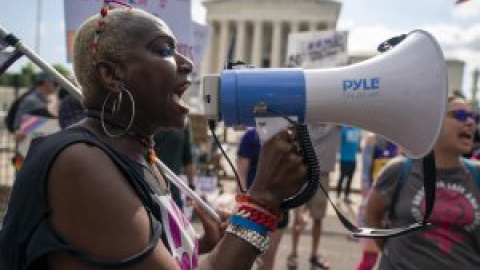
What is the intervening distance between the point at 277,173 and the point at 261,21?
66.3m

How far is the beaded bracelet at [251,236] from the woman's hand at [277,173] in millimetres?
75

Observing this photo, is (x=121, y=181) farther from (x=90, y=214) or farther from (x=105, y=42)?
(x=105, y=42)

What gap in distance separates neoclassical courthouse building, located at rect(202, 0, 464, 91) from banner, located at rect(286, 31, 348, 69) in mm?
53757

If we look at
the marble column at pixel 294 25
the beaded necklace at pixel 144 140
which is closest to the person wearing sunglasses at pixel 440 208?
the beaded necklace at pixel 144 140

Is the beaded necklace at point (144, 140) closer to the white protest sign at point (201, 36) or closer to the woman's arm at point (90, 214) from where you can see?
the woman's arm at point (90, 214)

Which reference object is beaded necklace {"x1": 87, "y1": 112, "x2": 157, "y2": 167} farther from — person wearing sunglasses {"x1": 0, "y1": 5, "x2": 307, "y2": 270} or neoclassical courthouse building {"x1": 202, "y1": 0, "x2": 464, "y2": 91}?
neoclassical courthouse building {"x1": 202, "y1": 0, "x2": 464, "y2": 91}

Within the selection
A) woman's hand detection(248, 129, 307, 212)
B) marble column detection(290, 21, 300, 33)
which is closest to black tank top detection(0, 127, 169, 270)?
woman's hand detection(248, 129, 307, 212)

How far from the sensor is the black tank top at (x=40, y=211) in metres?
1.33

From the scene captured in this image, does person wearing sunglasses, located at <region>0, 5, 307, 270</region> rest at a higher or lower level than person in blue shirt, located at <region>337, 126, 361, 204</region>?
higher

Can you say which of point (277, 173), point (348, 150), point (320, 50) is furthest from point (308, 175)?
→ point (348, 150)

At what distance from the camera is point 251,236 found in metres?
1.47

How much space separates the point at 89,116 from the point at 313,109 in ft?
1.93

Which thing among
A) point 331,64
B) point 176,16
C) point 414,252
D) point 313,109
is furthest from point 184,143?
point 331,64

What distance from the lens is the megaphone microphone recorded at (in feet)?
5.43
